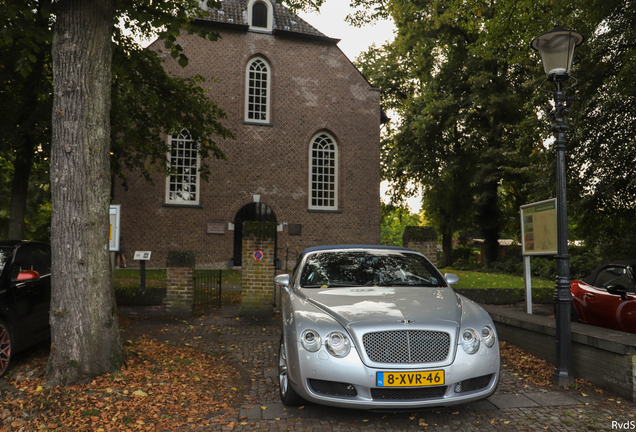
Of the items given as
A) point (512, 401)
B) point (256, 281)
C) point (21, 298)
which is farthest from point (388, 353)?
point (256, 281)

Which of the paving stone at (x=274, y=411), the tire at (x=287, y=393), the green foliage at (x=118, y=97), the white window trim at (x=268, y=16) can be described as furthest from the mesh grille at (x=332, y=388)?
the white window trim at (x=268, y=16)

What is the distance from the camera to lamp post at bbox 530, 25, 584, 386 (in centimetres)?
525

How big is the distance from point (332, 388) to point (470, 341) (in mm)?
1263

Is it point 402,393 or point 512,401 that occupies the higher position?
point 402,393

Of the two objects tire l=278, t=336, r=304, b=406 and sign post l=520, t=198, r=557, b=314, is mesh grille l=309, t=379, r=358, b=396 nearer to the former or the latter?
tire l=278, t=336, r=304, b=406

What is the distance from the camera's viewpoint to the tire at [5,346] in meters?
5.37

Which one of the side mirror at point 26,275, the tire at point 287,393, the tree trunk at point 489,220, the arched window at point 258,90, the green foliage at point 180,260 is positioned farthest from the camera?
the tree trunk at point 489,220

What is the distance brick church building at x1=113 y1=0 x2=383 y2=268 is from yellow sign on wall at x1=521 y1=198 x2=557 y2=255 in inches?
634

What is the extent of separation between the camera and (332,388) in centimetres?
382

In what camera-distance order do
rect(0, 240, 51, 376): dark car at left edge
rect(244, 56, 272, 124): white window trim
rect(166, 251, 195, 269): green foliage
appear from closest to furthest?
rect(0, 240, 51, 376): dark car at left edge, rect(166, 251, 195, 269): green foliage, rect(244, 56, 272, 124): white window trim

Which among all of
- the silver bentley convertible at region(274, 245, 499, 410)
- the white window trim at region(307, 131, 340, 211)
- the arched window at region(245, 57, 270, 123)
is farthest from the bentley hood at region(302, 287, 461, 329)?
the arched window at region(245, 57, 270, 123)

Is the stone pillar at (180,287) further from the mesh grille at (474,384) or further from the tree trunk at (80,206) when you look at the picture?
the mesh grille at (474,384)

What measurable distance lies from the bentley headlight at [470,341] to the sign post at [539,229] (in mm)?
2915

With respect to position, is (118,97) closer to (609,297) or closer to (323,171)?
(609,297)
